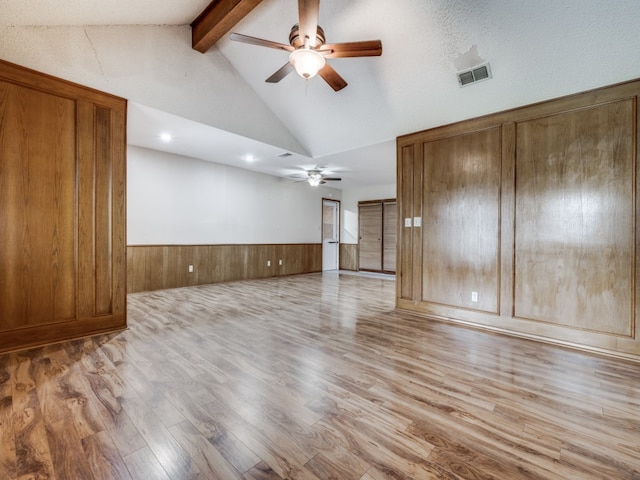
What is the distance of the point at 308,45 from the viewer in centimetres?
242

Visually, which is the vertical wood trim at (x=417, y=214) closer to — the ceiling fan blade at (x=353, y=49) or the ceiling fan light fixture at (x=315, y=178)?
the ceiling fan blade at (x=353, y=49)

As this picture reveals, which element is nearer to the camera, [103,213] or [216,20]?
[103,213]


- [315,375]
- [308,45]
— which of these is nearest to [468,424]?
[315,375]

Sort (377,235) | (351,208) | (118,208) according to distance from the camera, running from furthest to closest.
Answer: (351,208)
(377,235)
(118,208)

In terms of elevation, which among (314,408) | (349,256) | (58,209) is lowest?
(314,408)

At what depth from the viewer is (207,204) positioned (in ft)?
20.2

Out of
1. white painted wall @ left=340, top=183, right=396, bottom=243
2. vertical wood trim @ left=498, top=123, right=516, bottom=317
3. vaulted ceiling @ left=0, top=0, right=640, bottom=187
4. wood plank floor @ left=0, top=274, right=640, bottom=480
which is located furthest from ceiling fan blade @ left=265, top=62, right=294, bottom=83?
white painted wall @ left=340, top=183, right=396, bottom=243

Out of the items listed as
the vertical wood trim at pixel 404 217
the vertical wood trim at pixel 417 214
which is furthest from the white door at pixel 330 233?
the vertical wood trim at pixel 417 214

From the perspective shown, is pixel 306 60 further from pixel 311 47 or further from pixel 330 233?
pixel 330 233

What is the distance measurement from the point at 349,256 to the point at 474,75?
674 centimetres

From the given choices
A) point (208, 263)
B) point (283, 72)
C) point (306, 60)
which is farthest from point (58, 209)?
point (208, 263)

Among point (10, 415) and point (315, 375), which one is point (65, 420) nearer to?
point (10, 415)

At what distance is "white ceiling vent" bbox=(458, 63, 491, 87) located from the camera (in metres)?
2.96

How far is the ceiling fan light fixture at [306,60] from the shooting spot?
7.88 feet
